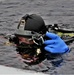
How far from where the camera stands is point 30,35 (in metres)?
7.56

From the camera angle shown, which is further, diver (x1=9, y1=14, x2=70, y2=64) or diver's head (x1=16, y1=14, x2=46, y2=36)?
diver's head (x1=16, y1=14, x2=46, y2=36)

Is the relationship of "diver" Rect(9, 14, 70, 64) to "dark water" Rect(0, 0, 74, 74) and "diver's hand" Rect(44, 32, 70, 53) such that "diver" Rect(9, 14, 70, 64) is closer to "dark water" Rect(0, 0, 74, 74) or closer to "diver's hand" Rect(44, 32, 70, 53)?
"diver's hand" Rect(44, 32, 70, 53)

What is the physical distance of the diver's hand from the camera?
7.44 m

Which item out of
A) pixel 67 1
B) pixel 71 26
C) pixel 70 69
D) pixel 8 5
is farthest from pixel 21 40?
pixel 67 1

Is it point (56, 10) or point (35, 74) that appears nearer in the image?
point (35, 74)

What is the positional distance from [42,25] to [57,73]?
5.27ft

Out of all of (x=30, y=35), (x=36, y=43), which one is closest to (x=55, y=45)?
(x=36, y=43)

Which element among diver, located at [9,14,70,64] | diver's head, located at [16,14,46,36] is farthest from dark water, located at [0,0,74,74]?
diver's head, located at [16,14,46,36]

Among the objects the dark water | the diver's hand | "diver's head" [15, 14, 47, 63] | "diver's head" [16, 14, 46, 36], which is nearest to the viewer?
the dark water

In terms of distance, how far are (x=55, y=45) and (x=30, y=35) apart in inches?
20.9

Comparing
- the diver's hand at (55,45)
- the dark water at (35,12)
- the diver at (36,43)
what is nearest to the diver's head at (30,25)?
the diver at (36,43)

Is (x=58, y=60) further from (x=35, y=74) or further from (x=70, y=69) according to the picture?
(x=35, y=74)

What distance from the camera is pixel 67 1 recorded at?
47.1 ft

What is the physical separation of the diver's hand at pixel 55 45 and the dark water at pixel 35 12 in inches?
6.8
